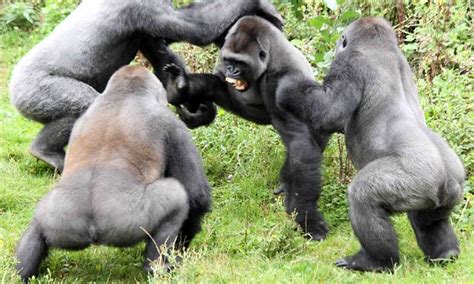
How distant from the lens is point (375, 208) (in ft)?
15.3

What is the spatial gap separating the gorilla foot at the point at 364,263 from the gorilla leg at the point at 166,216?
1.03 metres

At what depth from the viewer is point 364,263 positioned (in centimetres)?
477

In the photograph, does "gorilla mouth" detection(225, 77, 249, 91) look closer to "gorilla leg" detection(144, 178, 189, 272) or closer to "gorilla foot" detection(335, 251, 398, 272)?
"gorilla leg" detection(144, 178, 189, 272)

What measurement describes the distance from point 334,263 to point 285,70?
5.09ft

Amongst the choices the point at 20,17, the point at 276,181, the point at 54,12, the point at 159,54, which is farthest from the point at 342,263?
the point at 20,17

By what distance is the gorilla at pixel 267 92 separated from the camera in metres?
5.53

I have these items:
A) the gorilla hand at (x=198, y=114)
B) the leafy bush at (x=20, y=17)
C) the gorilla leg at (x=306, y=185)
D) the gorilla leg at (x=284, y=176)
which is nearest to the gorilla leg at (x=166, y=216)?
the gorilla leg at (x=306, y=185)

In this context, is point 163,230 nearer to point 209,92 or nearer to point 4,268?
point 4,268

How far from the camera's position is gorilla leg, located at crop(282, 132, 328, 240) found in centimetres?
550

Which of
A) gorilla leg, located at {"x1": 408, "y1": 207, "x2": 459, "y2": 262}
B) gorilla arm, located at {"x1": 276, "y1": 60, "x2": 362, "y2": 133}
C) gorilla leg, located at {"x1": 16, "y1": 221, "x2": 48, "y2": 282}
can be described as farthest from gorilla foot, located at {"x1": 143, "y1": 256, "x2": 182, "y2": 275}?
gorilla leg, located at {"x1": 408, "y1": 207, "x2": 459, "y2": 262}

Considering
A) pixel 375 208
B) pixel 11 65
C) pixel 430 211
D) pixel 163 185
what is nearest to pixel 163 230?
pixel 163 185

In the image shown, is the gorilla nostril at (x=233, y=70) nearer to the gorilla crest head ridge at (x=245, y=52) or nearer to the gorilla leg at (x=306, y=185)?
the gorilla crest head ridge at (x=245, y=52)

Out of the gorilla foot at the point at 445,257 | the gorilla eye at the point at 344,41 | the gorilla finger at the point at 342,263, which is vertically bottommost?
the gorilla finger at the point at 342,263

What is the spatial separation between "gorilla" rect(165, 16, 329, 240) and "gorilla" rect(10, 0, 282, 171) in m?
0.30
